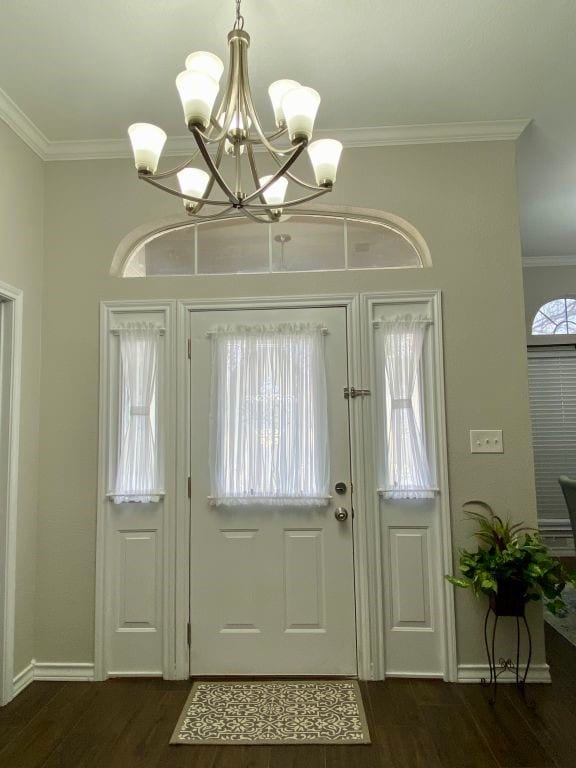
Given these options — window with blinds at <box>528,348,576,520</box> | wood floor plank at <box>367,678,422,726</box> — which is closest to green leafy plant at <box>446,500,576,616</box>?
wood floor plank at <box>367,678,422,726</box>

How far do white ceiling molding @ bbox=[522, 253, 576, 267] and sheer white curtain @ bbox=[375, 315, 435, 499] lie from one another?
3.31 metres

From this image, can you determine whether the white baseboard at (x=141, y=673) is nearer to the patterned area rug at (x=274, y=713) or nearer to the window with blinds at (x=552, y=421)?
the patterned area rug at (x=274, y=713)

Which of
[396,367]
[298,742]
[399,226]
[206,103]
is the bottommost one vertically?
[298,742]

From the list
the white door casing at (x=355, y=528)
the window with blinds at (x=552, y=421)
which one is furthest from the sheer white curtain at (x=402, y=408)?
the window with blinds at (x=552, y=421)

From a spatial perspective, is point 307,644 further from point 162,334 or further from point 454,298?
point 454,298

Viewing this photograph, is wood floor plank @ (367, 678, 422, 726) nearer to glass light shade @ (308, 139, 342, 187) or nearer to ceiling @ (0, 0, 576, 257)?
glass light shade @ (308, 139, 342, 187)

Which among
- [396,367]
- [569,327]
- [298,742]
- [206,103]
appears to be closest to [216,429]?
[396,367]

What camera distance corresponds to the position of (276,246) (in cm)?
319

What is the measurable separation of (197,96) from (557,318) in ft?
17.1

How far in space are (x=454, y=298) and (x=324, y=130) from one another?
4.18 feet

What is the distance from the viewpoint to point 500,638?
2830 mm

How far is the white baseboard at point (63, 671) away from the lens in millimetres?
2922

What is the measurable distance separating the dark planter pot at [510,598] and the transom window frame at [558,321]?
3.69 meters

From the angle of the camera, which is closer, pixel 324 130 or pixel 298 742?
pixel 298 742
